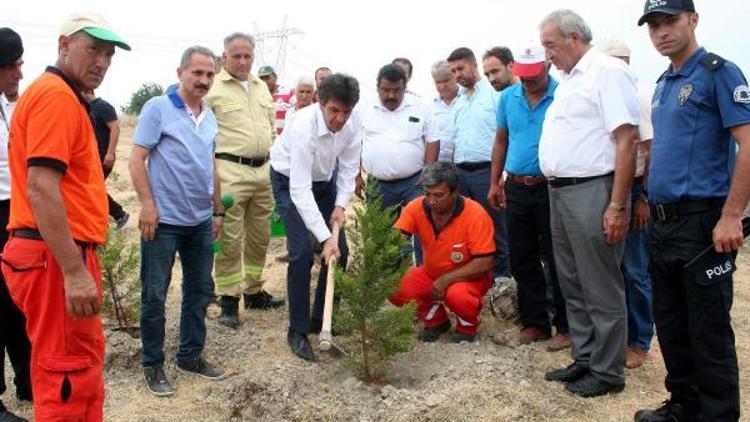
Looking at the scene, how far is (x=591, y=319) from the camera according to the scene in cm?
396

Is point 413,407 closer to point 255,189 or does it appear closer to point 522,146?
point 522,146

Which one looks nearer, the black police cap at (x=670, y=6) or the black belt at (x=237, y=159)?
the black police cap at (x=670, y=6)

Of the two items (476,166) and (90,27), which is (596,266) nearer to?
(476,166)

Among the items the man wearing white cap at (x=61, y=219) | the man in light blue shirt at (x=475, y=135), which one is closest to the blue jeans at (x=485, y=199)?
the man in light blue shirt at (x=475, y=135)

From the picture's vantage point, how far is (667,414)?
357cm

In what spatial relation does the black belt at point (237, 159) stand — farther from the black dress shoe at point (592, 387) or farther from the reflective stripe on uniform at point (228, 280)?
the black dress shoe at point (592, 387)

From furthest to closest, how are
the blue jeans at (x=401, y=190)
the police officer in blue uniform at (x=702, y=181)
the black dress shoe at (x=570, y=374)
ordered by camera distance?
the blue jeans at (x=401, y=190) < the black dress shoe at (x=570, y=374) < the police officer in blue uniform at (x=702, y=181)

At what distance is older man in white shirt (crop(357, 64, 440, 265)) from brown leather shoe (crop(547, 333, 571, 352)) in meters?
1.70

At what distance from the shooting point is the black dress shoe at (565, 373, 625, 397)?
3912mm

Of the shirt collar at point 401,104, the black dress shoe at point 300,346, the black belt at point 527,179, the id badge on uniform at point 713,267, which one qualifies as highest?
the shirt collar at point 401,104

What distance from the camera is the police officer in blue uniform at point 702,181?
122 inches

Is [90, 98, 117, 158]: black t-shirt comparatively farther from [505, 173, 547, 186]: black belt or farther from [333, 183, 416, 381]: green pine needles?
[505, 173, 547, 186]: black belt

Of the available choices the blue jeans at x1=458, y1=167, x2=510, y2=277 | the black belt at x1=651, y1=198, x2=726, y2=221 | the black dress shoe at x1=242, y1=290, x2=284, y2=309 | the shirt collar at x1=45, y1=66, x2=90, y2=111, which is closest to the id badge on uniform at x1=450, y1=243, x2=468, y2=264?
the blue jeans at x1=458, y1=167, x2=510, y2=277

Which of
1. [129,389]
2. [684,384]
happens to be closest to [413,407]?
[684,384]
